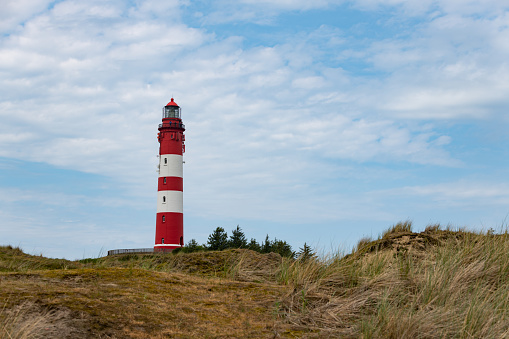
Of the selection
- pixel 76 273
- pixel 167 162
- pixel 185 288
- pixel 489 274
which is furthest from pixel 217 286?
pixel 167 162

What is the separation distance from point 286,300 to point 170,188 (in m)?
38.0

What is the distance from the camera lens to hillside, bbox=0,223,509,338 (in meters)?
6.18

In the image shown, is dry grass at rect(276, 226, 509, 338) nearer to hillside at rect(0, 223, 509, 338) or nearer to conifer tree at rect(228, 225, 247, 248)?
hillside at rect(0, 223, 509, 338)

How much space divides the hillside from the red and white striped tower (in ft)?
114

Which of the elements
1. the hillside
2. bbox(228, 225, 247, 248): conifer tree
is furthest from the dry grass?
bbox(228, 225, 247, 248): conifer tree

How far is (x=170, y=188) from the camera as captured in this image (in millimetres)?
44562

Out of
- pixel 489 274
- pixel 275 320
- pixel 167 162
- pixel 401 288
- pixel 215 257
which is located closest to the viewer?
pixel 275 320

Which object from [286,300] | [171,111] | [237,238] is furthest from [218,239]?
[286,300]

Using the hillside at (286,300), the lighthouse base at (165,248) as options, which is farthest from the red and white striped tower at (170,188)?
the hillside at (286,300)

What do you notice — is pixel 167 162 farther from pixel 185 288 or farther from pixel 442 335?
pixel 442 335

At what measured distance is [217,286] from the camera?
8.68 m

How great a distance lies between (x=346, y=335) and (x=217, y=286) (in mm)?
3054

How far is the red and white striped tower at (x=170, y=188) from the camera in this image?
4428cm

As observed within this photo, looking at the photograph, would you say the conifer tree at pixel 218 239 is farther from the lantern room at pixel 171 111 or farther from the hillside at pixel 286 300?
the hillside at pixel 286 300
